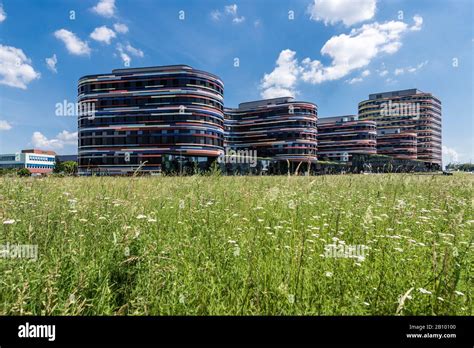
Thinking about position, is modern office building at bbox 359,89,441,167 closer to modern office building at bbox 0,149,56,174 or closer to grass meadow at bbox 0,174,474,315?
modern office building at bbox 0,149,56,174

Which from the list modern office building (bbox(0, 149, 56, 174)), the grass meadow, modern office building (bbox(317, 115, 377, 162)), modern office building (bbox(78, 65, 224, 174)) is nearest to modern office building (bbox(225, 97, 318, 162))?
modern office building (bbox(317, 115, 377, 162))

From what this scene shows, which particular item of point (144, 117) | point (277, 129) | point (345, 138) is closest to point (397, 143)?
point (345, 138)

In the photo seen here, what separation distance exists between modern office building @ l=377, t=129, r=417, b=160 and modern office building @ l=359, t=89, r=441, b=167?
241cm

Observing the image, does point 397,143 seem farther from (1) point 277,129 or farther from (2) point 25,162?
(2) point 25,162

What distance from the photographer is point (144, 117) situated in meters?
68.7

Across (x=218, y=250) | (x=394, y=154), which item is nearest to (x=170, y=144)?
(x=218, y=250)

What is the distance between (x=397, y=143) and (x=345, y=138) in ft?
91.0

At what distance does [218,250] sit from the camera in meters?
3.32

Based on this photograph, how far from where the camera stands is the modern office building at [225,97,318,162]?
94.6m

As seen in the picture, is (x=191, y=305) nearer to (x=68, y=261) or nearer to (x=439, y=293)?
(x=68, y=261)

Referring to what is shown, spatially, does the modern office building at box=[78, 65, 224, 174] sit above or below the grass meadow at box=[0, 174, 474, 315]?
above

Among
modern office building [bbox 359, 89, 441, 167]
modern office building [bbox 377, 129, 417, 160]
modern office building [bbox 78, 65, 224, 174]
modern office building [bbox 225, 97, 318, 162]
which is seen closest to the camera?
modern office building [bbox 78, 65, 224, 174]
